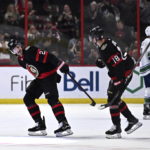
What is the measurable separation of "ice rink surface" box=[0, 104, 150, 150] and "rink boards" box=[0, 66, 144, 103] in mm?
1324

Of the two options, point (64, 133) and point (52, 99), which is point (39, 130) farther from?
point (52, 99)

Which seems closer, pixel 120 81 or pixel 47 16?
pixel 120 81

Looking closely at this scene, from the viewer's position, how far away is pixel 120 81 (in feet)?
26.8

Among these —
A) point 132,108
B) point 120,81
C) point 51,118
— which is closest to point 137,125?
point 120,81

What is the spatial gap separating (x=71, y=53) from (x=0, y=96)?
1511mm

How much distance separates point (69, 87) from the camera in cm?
1357

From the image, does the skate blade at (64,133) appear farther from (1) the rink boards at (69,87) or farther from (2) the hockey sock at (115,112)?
(1) the rink boards at (69,87)

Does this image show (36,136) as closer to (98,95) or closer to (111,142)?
(111,142)

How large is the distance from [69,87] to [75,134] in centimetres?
489

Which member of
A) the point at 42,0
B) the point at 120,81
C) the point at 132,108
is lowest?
the point at 132,108

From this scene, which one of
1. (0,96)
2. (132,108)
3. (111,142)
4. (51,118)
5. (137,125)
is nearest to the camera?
(111,142)

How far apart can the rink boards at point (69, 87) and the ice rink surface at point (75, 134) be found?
4.34ft

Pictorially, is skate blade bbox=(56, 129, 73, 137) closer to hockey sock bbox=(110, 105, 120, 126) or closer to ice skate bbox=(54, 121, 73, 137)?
ice skate bbox=(54, 121, 73, 137)

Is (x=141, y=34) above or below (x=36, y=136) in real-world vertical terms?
above
